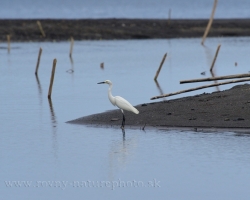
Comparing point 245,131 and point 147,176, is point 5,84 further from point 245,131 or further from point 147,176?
point 147,176

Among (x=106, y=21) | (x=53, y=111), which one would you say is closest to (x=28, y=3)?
(x=106, y=21)

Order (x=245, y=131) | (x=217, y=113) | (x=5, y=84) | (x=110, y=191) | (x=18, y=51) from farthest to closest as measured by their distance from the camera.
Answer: (x=18, y=51) → (x=5, y=84) → (x=217, y=113) → (x=245, y=131) → (x=110, y=191)

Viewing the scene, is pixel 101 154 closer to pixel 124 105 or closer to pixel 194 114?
pixel 124 105

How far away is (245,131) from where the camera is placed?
14.6 metres

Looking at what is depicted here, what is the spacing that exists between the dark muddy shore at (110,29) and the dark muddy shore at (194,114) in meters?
35.6

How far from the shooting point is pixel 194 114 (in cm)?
1598

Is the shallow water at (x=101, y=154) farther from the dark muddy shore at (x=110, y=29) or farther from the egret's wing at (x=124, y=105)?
the dark muddy shore at (x=110, y=29)

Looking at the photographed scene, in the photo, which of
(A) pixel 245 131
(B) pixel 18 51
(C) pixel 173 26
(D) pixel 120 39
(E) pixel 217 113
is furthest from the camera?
(C) pixel 173 26

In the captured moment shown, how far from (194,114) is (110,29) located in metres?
41.0

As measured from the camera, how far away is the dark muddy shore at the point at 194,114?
1531 cm

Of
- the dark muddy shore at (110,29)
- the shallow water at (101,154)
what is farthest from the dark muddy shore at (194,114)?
the dark muddy shore at (110,29)

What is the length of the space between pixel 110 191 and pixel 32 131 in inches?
218

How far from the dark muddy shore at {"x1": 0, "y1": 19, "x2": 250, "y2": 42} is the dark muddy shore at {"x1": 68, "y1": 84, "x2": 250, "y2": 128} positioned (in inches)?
1403

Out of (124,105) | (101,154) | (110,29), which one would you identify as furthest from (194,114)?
(110,29)
